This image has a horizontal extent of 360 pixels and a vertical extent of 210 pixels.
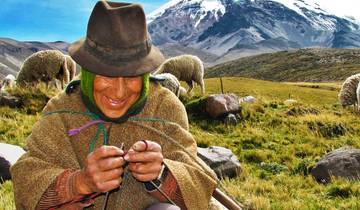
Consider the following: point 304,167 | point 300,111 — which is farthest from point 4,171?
point 300,111

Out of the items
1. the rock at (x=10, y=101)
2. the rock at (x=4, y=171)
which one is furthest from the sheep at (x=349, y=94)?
the rock at (x=4, y=171)

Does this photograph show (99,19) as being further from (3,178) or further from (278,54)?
(278,54)

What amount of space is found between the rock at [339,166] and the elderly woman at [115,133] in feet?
17.7

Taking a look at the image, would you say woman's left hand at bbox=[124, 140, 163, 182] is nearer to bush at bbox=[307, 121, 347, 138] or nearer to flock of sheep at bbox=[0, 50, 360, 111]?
bush at bbox=[307, 121, 347, 138]

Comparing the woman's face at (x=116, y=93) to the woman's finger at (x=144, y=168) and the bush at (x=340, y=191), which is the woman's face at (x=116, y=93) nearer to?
the woman's finger at (x=144, y=168)

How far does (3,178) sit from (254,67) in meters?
186

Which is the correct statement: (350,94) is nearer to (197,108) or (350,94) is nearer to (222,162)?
(197,108)

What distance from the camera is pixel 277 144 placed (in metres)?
11.7

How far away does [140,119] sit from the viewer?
3.45 metres

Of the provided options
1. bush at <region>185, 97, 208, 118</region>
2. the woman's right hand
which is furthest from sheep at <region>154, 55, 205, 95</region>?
the woman's right hand

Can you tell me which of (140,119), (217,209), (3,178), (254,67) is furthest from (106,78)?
(254,67)

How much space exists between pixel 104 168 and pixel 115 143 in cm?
83

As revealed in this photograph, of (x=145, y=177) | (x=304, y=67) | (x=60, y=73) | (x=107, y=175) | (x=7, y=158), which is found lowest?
(x=304, y=67)

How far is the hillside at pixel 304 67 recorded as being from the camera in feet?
460
